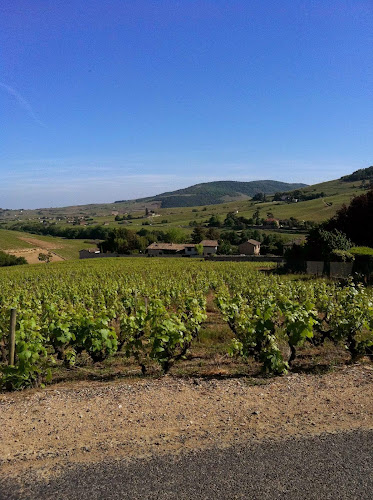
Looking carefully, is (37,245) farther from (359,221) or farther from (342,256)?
(342,256)

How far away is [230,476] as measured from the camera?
389 centimetres

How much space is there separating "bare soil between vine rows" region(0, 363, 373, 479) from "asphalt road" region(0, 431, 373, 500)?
211mm

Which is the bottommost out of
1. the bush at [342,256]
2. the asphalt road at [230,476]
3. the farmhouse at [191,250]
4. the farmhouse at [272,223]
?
the farmhouse at [191,250]

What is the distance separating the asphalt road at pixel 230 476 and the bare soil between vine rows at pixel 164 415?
0.69ft

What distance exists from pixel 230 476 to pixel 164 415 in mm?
1611

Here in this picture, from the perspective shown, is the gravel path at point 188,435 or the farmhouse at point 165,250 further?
the farmhouse at point 165,250

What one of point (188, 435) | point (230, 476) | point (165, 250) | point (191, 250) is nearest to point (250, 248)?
point (191, 250)

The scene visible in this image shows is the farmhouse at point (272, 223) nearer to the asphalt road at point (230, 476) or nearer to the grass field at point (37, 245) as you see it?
the grass field at point (37, 245)

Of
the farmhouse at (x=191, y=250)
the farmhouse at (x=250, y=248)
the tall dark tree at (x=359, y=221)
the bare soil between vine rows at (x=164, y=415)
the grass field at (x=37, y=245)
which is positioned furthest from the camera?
the grass field at (x=37, y=245)

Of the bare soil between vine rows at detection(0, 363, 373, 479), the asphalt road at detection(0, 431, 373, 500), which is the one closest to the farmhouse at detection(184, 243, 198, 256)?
the bare soil between vine rows at detection(0, 363, 373, 479)

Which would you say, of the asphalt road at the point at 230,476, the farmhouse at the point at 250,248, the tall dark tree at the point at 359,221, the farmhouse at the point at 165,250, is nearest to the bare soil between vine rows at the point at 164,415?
the asphalt road at the point at 230,476

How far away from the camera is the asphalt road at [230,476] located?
3666 millimetres

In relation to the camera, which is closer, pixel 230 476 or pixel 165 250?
pixel 230 476

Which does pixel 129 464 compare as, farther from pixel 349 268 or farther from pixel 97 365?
pixel 349 268
